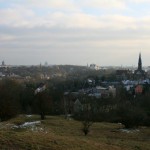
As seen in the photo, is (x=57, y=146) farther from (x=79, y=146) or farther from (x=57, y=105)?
(x=57, y=105)

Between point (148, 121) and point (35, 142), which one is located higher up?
point (35, 142)

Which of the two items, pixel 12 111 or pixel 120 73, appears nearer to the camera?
pixel 12 111

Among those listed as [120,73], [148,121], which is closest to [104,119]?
[148,121]

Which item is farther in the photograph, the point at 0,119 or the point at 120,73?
the point at 120,73

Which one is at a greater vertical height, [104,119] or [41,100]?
[41,100]

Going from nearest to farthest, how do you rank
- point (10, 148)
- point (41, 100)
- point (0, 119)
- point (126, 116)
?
point (10, 148) < point (126, 116) < point (0, 119) < point (41, 100)

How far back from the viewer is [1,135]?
58.6 ft

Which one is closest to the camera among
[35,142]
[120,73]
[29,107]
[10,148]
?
[10,148]

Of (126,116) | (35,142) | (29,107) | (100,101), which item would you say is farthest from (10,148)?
(100,101)

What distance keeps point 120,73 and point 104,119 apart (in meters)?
98.7

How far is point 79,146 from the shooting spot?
1823 cm

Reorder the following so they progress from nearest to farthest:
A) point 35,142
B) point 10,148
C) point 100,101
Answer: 1. point 10,148
2. point 35,142
3. point 100,101

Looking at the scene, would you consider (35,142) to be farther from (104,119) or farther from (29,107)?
(29,107)

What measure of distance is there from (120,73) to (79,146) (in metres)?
137
